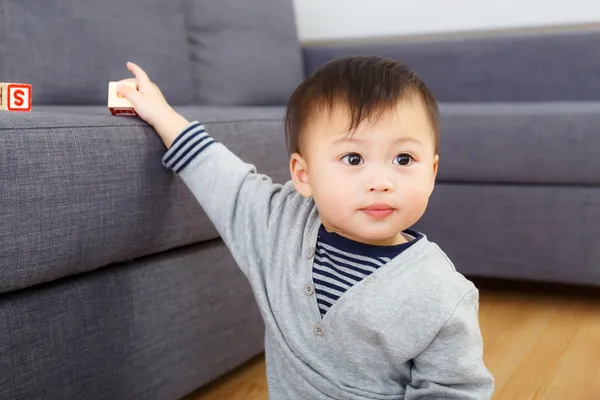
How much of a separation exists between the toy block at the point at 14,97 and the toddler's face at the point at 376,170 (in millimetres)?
417

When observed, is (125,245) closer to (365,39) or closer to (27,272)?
(27,272)

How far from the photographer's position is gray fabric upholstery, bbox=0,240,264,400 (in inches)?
32.8

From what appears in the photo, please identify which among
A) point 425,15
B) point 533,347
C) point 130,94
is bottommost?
point 533,347

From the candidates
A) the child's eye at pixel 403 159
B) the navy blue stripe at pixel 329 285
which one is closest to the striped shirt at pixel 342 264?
the navy blue stripe at pixel 329 285

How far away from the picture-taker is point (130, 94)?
1.00m

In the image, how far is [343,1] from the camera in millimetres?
2598

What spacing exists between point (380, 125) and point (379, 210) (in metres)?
0.10

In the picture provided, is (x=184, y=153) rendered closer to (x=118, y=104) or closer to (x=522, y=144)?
(x=118, y=104)

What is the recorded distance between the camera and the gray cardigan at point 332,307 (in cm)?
80

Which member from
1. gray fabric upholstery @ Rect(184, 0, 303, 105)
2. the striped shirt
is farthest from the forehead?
gray fabric upholstery @ Rect(184, 0, 303, 105)

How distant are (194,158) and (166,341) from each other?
27cm

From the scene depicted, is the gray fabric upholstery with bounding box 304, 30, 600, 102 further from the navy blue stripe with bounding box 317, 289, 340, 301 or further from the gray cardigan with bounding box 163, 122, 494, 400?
the navy blue stripe with bounding box 317, 289, 340, 301

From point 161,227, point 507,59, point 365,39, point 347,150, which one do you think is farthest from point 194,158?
point 365,39

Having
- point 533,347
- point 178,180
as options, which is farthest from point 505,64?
point 178,180
